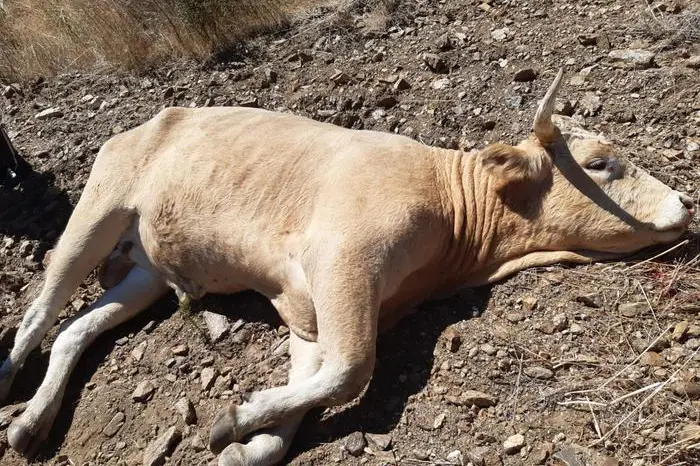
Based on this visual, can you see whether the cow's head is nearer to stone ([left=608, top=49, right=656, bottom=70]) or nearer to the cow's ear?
the cow's ear

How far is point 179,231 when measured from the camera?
555 cm

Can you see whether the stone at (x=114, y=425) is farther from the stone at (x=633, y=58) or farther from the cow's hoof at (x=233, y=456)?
the stone at (x=633, y=58)

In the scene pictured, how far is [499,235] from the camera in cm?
518

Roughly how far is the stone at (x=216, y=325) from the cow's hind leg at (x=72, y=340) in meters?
0.63

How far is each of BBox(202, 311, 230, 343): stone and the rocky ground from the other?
0.02 m

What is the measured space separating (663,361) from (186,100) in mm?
5803

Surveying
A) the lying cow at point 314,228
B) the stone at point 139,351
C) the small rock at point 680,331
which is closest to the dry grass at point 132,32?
the lying cow at point 314,228

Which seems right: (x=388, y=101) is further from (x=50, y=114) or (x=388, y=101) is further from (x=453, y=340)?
(x=50, y=114)

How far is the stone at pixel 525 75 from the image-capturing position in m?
6.87

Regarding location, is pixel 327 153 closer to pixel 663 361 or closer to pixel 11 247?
pixel 663 361

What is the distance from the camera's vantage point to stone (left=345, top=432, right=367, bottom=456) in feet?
13.9

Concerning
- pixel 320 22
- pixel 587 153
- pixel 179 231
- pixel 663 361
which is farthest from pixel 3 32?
pixel 663 361

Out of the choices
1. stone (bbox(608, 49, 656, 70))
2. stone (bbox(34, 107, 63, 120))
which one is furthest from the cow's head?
stone (bbox(34, 107, 63, 120))

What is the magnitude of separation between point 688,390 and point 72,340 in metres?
4.35
